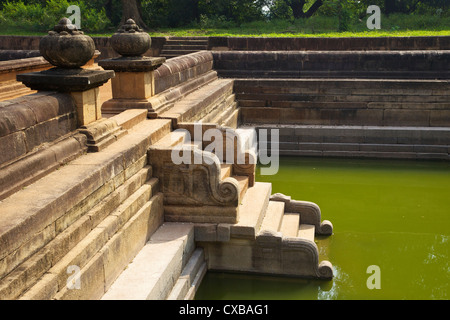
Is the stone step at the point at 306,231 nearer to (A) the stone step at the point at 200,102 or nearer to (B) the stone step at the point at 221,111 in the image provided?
(A) the stone step at the point at 200,102

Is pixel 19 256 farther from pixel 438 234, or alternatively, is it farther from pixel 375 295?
pixel 438 234

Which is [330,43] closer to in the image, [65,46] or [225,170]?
[225,170]

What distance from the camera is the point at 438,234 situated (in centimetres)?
768

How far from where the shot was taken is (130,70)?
26.1 ft

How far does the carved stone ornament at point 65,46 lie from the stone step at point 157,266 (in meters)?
2.00

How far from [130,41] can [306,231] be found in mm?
3479

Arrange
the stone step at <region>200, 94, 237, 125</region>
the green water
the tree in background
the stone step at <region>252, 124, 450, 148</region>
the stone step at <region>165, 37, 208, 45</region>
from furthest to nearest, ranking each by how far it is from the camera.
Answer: the tree in background < the stone step at <region>165, 37, 208, 45</region> < the stone step at <region>252, 124, 450, 148</region> < the stone step at <region>200, 94, 237, 125</region> < the green water

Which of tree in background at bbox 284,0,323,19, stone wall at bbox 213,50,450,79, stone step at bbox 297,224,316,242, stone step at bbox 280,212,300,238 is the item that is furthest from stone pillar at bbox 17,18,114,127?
tree in background at bbox 284,0,323,19

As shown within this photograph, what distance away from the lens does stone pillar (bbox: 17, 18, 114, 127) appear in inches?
225

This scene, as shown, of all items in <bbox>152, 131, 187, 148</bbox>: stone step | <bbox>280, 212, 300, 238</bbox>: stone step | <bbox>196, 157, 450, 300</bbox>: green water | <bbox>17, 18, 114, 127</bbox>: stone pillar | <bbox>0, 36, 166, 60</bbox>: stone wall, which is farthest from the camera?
<bbox>0, 36, 166, 60</bbox>: stone wall

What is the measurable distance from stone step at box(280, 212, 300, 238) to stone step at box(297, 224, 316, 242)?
93 millimetres

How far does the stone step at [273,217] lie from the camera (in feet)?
22.0

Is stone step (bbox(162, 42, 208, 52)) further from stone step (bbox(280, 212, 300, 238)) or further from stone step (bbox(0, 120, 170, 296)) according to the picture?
stone step (bbox(0, 120, 170, 296))

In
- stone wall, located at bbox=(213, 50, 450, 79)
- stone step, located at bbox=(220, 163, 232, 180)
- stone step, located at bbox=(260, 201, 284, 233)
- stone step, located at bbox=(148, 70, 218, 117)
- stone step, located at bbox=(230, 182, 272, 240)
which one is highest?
stone wall, located at bbox=(213, 50, 450, 79)
